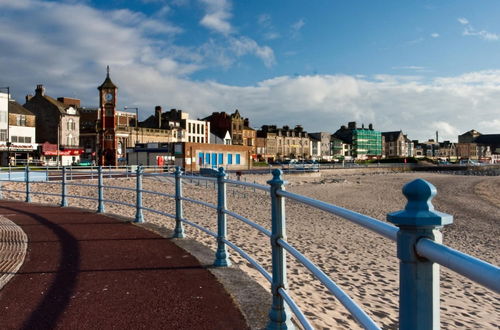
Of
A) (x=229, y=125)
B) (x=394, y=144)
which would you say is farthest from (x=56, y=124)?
(x=394, y=144)

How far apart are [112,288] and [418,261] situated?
3.99m

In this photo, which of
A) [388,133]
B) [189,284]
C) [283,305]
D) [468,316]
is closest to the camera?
[283,305]

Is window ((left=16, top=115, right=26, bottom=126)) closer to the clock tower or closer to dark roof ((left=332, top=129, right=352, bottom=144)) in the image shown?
the clock tower

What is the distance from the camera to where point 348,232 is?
49.6ft

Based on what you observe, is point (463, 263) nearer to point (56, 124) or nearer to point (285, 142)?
point (56, 124)

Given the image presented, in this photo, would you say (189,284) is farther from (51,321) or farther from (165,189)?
(165,189)

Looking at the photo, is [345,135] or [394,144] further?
[394,144]

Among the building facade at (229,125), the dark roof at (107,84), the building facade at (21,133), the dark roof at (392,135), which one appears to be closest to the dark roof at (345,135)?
the dark roof at (392,135)

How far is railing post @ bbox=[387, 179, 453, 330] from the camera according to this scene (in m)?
1.41

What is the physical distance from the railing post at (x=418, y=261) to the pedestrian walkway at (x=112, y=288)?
2.52 meters

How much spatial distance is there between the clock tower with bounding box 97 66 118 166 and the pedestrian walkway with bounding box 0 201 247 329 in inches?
1668

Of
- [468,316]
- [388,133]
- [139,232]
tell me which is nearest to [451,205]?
[468,316]

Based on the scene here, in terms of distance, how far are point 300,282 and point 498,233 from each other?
1382 cm

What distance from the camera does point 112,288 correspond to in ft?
15.5
